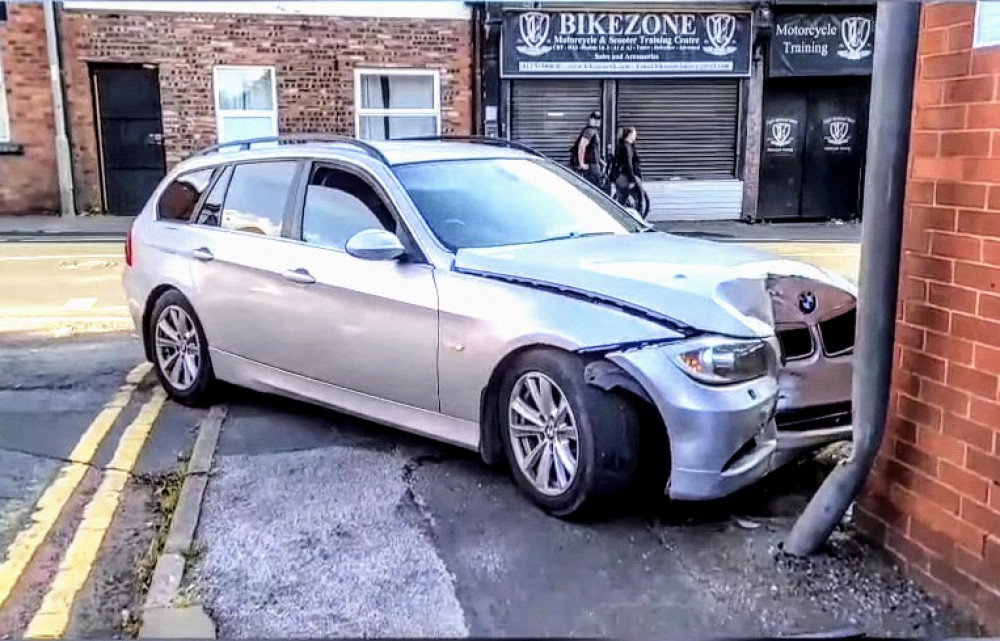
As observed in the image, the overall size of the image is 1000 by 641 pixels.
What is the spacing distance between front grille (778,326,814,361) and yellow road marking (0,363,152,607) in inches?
132

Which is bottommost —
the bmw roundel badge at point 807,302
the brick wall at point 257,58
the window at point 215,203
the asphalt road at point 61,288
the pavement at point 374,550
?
the pavement at point 374,550

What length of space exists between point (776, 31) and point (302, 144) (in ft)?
48.9

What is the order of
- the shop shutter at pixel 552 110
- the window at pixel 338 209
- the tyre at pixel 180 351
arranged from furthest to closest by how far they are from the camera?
the shop shutter at pixel 552 110
the tyre at pixel 180 351
the window at pixel 338 209

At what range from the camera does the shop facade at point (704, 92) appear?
18.2 meters

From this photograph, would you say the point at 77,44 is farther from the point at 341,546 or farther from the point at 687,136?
the point at 341,546

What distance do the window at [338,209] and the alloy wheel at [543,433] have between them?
50.2 inches

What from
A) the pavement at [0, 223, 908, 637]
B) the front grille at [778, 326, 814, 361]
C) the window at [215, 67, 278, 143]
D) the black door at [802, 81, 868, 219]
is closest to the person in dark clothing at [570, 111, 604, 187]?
the black door at [802, 81, 868, 219]

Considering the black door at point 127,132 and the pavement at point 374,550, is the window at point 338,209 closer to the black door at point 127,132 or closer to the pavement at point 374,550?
the pavement at point 374,550

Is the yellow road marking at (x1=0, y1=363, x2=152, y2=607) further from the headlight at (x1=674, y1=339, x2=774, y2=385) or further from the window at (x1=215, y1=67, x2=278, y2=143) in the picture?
the window at (x1=215, y1=67, x2=278, y2=143)

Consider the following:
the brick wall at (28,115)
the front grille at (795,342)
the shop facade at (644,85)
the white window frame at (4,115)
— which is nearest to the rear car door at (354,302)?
the front grille at (795,342)

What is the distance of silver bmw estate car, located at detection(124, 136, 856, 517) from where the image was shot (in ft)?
13.3

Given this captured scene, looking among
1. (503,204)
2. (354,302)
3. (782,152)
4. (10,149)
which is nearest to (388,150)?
(503,204)

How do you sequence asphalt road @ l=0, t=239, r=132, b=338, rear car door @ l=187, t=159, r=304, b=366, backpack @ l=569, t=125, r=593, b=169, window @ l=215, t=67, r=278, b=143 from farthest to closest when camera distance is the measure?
window @ l=215, t=67, r=278, b=143, backpack @ l=569, t=125, r=593, b=169, asphalt road @ l=0, t=239, r=132, b=338, rear car door @ l=187, t=159, r=304, b=366

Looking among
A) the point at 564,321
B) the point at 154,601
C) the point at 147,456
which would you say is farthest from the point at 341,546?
the point at 147,456
